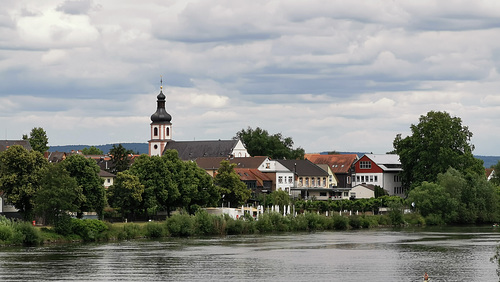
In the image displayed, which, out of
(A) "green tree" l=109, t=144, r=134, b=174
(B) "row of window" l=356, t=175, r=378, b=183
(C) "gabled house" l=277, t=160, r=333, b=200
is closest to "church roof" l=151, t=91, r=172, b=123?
(C) "gabled house" l=277, t=160, r=333, b=200

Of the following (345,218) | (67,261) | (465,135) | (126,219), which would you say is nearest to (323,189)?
(465,135)

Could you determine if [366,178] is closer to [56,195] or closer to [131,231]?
[131,231]

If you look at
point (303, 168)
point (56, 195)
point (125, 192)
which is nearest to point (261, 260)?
point (56, 195)

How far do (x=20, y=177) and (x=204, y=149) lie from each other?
9399 cm

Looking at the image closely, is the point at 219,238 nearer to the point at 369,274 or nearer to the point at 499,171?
the point at 369,274

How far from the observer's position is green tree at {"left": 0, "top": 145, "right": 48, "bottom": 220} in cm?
8742

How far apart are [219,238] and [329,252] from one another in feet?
57.7

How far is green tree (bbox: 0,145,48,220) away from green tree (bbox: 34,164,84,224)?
3.24 metres

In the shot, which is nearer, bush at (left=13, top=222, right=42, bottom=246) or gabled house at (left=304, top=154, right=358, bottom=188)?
bush at (left=13, top=222, right=42, bottom=246)

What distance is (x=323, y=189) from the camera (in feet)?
499

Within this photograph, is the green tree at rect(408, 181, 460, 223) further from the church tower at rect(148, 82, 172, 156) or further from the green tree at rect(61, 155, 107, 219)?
the church tower at rect(148, 82, 172, 156)

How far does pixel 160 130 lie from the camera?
191 m

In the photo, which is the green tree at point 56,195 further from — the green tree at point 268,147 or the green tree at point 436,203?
the green tree at point 268,147

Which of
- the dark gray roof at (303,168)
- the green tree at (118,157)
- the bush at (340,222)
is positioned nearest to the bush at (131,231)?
the bush at (340,222)
